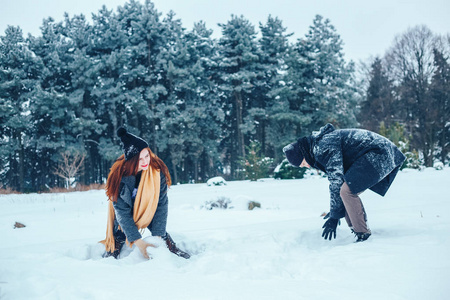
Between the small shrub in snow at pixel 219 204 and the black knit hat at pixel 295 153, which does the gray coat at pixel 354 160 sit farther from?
the small shrub in snow at pixel 219 204

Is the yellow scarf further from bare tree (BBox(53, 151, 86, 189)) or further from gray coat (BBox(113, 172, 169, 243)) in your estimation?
bare tree (BBox(53, 151, 86, 189))

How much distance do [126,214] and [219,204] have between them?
3.27m

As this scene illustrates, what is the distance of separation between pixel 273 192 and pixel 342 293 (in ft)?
20.2

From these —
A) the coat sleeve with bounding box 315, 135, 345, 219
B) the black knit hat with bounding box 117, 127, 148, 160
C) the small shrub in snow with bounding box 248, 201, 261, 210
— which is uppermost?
the black knit hat with bounding box 117, 127, 148, 160

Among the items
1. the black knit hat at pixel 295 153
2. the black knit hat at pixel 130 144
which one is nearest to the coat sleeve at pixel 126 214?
the black knit hat at pixel 130 144

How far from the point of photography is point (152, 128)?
19125 millimetres

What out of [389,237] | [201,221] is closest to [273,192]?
[201,221]

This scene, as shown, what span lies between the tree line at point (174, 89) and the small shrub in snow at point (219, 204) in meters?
11.9

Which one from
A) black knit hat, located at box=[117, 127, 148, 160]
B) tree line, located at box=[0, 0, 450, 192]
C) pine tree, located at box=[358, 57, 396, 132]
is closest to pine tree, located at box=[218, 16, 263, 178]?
tree line, located at box=[0, 0, 450, 192]

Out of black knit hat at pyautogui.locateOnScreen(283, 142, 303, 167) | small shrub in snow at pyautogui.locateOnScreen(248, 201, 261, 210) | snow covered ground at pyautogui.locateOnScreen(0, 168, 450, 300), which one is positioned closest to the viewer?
snow covered ground at pyautogui.locateOnScreen(0, 168, 450, 300)

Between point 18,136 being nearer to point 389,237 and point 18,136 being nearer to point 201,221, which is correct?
point 201,221

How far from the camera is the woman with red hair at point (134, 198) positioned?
8.82 feet

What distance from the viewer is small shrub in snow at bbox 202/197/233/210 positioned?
19.1 feet

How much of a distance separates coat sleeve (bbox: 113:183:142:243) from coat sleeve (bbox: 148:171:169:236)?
197 mm
